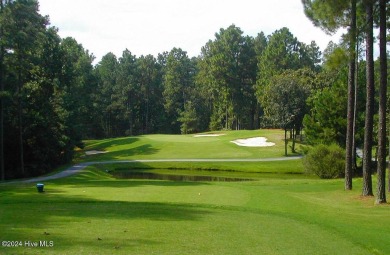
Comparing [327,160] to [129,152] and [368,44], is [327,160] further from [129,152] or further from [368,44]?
[129,152]

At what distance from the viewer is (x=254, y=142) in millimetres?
62562

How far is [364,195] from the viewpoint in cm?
2159

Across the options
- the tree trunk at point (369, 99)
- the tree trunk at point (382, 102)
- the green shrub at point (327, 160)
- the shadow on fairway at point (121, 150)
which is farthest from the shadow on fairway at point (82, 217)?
the shadow on fairway at point (121, 150)

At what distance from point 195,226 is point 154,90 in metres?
110

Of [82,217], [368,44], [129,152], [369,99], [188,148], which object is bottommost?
[129,152]

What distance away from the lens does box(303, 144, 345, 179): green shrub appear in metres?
38.6

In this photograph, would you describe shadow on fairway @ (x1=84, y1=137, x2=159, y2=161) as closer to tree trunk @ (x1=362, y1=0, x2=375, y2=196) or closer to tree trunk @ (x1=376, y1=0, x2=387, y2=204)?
tree trunk @ (x1=362, y1=0, x2=375, y2=196)

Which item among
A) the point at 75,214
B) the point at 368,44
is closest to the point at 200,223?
the point at 75,214

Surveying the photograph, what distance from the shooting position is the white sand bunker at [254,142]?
200ft

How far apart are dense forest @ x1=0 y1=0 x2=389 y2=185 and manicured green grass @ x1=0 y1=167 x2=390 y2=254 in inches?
321

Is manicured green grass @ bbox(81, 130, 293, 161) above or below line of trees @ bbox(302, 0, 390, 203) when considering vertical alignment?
below

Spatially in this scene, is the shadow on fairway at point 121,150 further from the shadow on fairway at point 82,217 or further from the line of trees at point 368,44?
the shadow on fairway at point 82,217

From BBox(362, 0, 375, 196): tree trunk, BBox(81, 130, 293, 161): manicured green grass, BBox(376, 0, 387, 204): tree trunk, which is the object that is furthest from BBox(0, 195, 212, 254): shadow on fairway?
BBox(81, 130, 293, 161): manicured green grass

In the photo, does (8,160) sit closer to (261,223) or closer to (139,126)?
(261,223)
